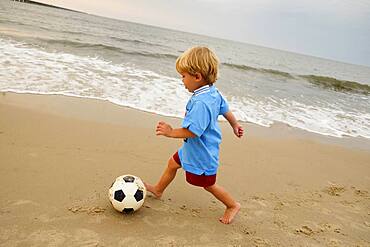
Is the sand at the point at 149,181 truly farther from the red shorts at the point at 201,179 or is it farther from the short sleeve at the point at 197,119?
the short sleeve at the point at 197,119

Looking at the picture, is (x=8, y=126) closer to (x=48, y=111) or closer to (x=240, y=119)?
(x=48, y=111)

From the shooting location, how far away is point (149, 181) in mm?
3234

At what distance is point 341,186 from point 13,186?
366cm

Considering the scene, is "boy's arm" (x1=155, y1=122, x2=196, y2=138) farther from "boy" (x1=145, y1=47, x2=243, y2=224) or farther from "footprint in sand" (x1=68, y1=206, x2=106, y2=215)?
"footprint in sand" (x1=68, y1=206, x2=106, y2=215)

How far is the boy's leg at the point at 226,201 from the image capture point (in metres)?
2.65

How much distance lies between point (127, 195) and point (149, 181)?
0.75 meters

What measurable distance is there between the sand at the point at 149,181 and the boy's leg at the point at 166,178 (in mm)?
96

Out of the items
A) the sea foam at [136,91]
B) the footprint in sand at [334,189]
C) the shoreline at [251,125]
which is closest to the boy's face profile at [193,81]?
the footprint in sand at [334,189]

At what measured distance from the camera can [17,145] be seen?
3.39 m

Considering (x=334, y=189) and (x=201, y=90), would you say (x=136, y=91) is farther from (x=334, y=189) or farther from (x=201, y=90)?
(x=201, y=90)

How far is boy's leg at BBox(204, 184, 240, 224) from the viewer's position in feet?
8.70

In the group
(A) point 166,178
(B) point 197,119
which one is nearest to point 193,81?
(B) point 197,119

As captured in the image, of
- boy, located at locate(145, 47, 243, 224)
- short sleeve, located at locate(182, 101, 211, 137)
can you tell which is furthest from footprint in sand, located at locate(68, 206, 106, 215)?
short sleeve, located at locate(182, 101, 211, 137)

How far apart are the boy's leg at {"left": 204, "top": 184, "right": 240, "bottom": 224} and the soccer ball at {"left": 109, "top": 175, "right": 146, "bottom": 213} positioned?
566 mm
